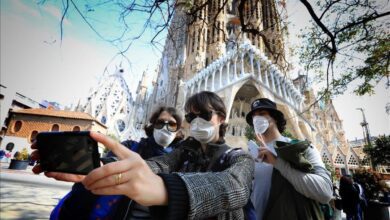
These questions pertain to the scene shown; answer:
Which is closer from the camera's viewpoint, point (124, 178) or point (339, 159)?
point (124, 178)

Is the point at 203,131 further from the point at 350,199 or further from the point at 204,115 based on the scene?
the point at 350,199

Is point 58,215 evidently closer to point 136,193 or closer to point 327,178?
point 136,193

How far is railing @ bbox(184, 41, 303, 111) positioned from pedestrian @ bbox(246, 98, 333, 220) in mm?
22224

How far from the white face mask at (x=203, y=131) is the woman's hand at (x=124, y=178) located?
1.04 metres

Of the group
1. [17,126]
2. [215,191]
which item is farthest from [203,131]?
[17,126]

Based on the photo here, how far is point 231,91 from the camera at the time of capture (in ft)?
76.2

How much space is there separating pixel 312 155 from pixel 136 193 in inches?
75.0

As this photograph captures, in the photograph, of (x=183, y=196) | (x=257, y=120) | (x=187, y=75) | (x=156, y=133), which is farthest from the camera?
(x=187, y=75)

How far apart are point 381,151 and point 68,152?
2008cm

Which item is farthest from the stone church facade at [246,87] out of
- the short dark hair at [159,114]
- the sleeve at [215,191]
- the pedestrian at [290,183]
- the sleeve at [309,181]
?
the sleeve at [215,191]

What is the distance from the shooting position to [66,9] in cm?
246

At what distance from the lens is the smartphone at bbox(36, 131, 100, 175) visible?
34.2 inches

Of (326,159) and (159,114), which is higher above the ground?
(159,114)

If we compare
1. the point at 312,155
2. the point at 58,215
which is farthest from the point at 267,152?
the point at 58,215
